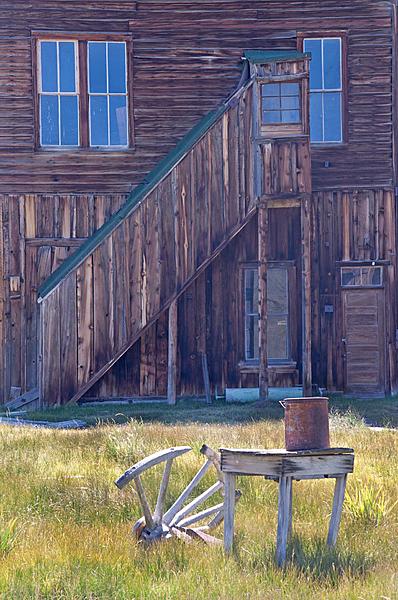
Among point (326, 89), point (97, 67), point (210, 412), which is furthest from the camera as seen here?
point (326, 89)

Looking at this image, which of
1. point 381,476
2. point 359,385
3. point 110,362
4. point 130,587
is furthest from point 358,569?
point 359,385

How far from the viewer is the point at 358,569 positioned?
770 cm

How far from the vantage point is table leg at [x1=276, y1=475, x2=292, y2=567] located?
7.68m

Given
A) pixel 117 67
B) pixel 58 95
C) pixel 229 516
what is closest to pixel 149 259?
pixel 58 95

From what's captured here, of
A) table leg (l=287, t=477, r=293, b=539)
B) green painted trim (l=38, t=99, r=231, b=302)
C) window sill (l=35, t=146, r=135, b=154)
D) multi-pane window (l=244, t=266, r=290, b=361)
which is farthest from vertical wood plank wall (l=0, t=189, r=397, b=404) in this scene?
table leg (l=287, t=477, r=293, b=539)

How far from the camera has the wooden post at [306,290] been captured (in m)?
19.4

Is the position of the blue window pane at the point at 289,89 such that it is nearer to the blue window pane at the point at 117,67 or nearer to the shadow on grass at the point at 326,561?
the blue window pane at the point at 117,67

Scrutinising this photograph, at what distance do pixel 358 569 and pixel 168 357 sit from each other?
41.9ft

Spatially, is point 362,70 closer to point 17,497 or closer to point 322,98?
point 322,98

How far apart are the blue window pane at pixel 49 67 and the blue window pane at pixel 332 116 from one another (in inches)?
204

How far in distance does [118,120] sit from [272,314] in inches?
186

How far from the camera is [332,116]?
21.5 m

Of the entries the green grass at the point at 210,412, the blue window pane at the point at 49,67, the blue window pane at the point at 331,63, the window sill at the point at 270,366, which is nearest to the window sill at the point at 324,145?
the blue window pane at the point at 331,63

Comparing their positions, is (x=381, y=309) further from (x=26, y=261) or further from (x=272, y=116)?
(x=26, y=261)
